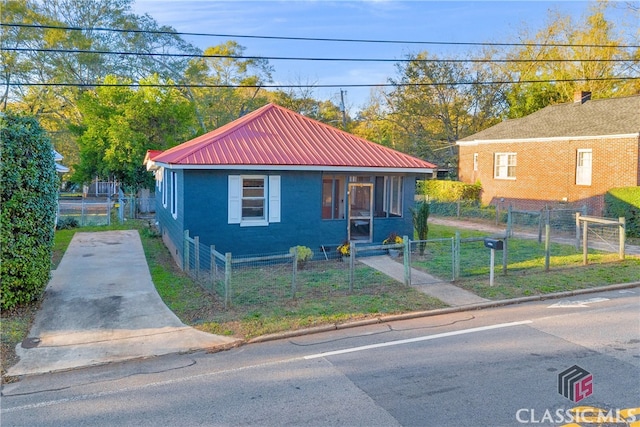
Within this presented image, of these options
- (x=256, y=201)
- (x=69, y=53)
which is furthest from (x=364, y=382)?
(x=69, y=53)

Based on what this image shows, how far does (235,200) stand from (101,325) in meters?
5.72

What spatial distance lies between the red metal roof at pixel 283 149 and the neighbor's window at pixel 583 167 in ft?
37.5

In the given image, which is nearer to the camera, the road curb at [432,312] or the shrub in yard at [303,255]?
the road curb at [432,312]

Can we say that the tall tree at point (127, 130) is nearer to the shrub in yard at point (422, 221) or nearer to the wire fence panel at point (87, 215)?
the wire fence panel at point (87, 215)

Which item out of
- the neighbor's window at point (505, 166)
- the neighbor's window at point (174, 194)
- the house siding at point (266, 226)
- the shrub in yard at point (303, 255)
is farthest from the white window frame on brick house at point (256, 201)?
the neighbor's window at point (505, 166)

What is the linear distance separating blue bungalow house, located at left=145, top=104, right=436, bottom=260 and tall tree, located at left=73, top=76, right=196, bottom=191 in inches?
552

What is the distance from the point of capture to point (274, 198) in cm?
1387

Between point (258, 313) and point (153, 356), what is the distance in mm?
2247

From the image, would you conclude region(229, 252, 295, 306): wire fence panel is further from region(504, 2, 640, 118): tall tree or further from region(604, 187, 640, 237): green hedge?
region(504, 2, 640, 118): tall tree

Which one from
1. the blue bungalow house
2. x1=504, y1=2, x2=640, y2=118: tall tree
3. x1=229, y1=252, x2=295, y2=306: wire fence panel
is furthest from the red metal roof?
x1=504, y1=2, x2=640, y2=118: tall tree

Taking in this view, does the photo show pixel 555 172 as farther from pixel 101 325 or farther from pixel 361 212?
pixel 101 325

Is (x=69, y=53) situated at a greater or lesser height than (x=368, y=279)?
greater

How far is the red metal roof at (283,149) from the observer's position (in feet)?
43.3

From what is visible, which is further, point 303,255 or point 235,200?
Answer: point 235,200
